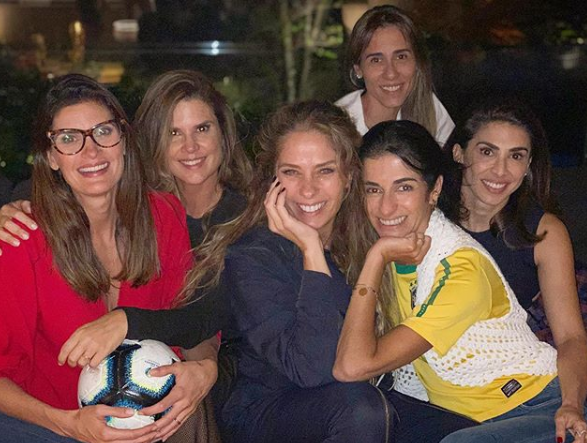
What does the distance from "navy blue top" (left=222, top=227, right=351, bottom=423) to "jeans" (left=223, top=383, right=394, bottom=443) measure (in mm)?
41

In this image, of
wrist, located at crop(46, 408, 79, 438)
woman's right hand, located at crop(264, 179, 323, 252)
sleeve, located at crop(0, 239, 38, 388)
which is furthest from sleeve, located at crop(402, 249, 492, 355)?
sleeve, located at crop(0, 239, 38, 388)

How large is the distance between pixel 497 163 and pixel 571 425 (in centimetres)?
91

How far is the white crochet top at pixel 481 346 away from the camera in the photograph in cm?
250

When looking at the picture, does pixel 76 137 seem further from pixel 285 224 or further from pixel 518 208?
pixel 518 208

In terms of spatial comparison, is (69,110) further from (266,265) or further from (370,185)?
(370,185)

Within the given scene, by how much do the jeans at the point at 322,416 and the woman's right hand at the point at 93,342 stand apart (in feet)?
1.69

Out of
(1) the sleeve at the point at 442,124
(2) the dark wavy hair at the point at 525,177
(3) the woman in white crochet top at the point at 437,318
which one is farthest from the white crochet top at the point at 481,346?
(1) the sleeve at the point at 442,124

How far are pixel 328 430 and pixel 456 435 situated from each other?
369mm

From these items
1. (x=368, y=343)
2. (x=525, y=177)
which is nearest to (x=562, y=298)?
(x=525, y=177)

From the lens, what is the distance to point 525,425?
7.97ft

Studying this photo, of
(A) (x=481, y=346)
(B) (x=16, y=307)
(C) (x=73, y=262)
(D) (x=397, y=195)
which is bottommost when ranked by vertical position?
(A) (x=481, y=346)

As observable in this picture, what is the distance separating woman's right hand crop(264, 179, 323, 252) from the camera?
2.54 m

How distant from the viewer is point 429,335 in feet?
7.93

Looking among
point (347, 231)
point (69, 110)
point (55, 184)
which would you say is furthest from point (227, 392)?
point (69, 110)
